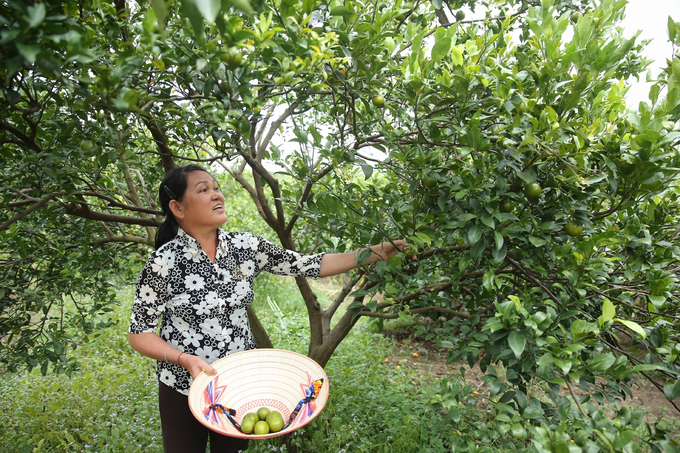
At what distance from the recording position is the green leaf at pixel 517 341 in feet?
3.43

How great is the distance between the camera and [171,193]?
1750 millimetres

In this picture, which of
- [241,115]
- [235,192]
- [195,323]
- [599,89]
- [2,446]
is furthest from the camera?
[235,192]

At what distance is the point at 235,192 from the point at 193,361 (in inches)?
228

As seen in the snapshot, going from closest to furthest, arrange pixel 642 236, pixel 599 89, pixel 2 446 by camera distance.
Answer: pixel 599 89, pixel 642 236, pixel 2 446

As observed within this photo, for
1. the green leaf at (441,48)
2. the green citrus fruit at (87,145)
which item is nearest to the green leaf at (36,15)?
the green citrus fruit at (87,145)

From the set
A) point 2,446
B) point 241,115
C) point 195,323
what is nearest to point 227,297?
point 195,323

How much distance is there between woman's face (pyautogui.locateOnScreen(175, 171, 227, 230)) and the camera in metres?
1.70

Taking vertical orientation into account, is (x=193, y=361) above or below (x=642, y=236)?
below

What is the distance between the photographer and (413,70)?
129 centimetres

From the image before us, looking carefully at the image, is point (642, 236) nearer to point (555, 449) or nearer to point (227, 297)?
point (555, 449)

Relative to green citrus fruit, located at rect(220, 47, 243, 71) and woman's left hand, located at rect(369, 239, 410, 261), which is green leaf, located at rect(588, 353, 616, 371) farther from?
green citrus fruit, located at rect(220, 47, 243, 71)

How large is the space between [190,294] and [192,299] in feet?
0.07

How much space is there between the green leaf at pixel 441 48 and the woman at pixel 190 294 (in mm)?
650

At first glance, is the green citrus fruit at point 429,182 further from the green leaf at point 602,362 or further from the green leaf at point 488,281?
the green leaf at point 602,362
